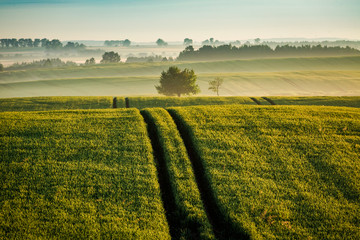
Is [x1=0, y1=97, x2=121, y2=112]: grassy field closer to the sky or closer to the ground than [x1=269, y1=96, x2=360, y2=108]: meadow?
closer to the ground

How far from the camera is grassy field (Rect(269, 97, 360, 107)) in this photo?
104 ft

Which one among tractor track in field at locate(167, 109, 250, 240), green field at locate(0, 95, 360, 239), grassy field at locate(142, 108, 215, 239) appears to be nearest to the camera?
tractor track in field at locate(167, 109, 250, 240)

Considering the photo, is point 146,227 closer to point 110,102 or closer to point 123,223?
point 123,223

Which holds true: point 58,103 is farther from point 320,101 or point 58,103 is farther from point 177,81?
point 320,101

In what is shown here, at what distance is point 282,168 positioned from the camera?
13.9 m

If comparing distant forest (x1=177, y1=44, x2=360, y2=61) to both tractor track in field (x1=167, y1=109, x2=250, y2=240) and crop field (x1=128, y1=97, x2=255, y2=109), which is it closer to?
crop field (x1=128, y1=97, x2=255, y2=109)

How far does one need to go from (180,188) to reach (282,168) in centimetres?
627

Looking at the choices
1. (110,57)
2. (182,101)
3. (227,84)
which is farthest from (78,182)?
(110,57)

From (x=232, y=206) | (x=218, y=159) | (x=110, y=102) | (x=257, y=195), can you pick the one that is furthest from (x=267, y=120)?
(x=110, y=102)

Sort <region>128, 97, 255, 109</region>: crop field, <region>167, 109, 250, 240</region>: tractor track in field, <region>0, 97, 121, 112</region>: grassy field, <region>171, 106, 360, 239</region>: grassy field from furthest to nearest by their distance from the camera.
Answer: <region>128, 97, 255, 109</region>: crop field → <region>0, 97, 121, 112</region>: grassy field → <region>171, 106, 360, 239</region>: grassy field → <region>167, 109, 250, 240</region>: tractor track in field

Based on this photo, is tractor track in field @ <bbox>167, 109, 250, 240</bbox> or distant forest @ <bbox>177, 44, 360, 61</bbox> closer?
tractor track in field @ <bbox>167, 109, 250, 240</bbox>

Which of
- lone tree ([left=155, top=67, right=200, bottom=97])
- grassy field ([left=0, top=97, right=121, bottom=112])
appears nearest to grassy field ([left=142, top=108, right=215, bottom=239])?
grassy field ([left=0, top=97, right=121, bottom=112])

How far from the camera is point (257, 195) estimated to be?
12.0 meters

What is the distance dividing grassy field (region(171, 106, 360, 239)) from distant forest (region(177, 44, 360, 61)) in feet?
528
